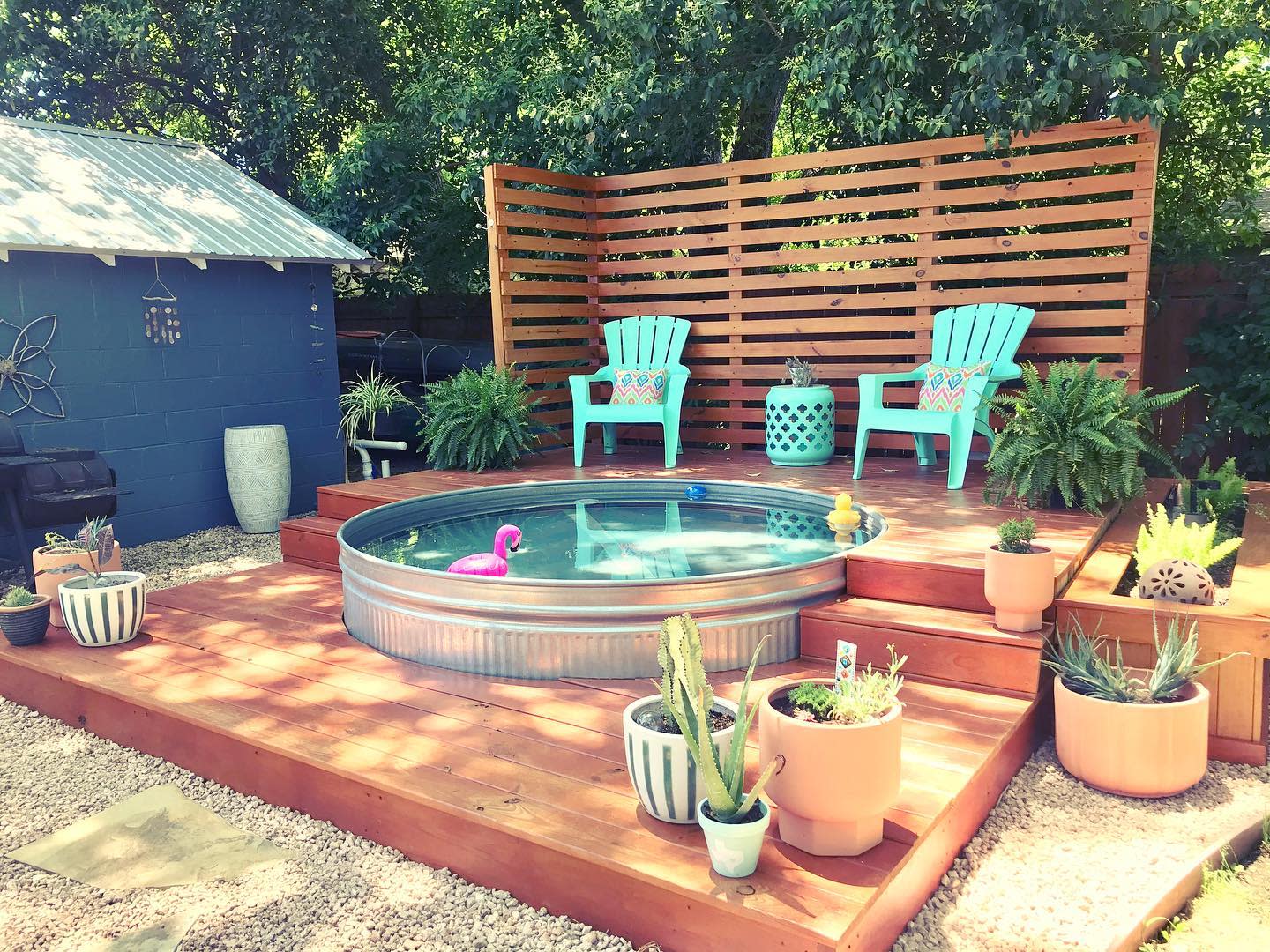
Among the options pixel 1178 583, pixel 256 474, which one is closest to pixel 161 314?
pixel 256 474

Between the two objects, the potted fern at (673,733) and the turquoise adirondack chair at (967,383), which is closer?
the potted fern at (673,733)

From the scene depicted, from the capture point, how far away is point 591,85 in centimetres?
692

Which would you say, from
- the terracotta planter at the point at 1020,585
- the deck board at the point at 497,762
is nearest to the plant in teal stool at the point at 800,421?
the deck board at the point at 497,762

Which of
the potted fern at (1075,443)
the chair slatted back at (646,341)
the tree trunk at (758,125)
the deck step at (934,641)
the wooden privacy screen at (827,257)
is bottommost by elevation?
the deck step at (934,641)

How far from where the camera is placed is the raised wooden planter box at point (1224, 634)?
292cm

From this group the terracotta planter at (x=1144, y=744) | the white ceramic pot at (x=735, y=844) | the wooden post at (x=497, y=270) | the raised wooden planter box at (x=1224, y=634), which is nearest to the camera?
the white ceramic pot at (x=735, y=844)

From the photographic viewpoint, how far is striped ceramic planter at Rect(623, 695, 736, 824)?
210cm

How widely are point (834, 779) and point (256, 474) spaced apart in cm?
517

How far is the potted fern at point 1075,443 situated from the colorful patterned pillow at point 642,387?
2339 millimetres

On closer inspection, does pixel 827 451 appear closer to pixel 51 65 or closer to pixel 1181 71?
pixel 1181 71

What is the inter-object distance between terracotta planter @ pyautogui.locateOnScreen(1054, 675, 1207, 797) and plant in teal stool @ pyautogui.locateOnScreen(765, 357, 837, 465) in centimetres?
349

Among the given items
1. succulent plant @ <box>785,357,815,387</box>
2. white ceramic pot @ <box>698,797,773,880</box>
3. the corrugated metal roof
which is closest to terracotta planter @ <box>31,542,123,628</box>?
the corrugated metal roof

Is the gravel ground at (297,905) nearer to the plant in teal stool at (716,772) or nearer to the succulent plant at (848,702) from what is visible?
the plant in teal stool at (716,772)

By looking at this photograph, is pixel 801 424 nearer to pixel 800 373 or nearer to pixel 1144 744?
pixel 800 373
